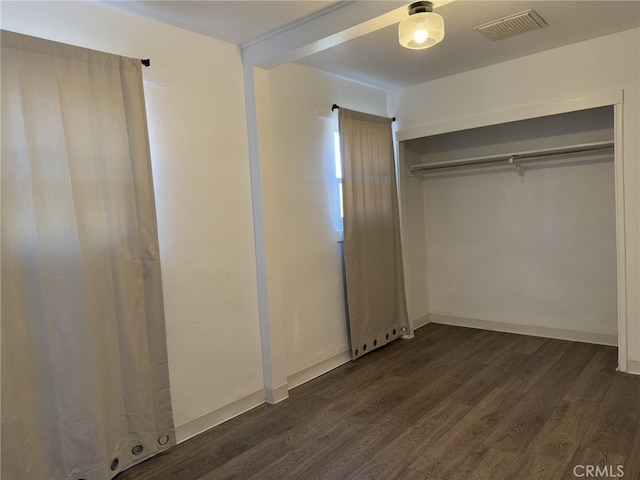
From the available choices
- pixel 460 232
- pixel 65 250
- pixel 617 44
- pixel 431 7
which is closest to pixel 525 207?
pixel 460 232

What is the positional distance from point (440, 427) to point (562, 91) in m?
2.78

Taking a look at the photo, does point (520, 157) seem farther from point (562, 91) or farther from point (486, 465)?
point (486, 465)

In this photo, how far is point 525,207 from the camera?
14.6 ft

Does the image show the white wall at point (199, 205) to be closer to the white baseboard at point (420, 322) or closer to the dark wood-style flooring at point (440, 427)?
the dark wood-style flooring at point (440, 427)

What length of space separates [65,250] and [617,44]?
12.9 feet

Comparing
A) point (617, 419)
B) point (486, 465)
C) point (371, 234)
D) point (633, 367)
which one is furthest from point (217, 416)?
point (633, 367)

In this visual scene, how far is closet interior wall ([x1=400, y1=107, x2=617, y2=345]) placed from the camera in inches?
161

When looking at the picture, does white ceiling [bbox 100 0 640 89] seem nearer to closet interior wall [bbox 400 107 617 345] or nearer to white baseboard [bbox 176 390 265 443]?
closet interior wall [bbox 400 107 617 345]

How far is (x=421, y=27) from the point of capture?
87.0 inches

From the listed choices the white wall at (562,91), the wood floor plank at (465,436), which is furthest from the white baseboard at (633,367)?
the wood floor plank at (465,436)

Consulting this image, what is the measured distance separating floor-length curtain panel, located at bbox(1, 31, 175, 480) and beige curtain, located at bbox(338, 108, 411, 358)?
185cm

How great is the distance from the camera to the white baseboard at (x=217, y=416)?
9.13ft

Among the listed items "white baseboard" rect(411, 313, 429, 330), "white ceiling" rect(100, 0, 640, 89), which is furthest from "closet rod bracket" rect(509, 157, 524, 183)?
Result: "white baseboard" rect(411, 313, 429, 330)

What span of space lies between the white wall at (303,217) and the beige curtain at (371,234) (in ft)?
0.40
